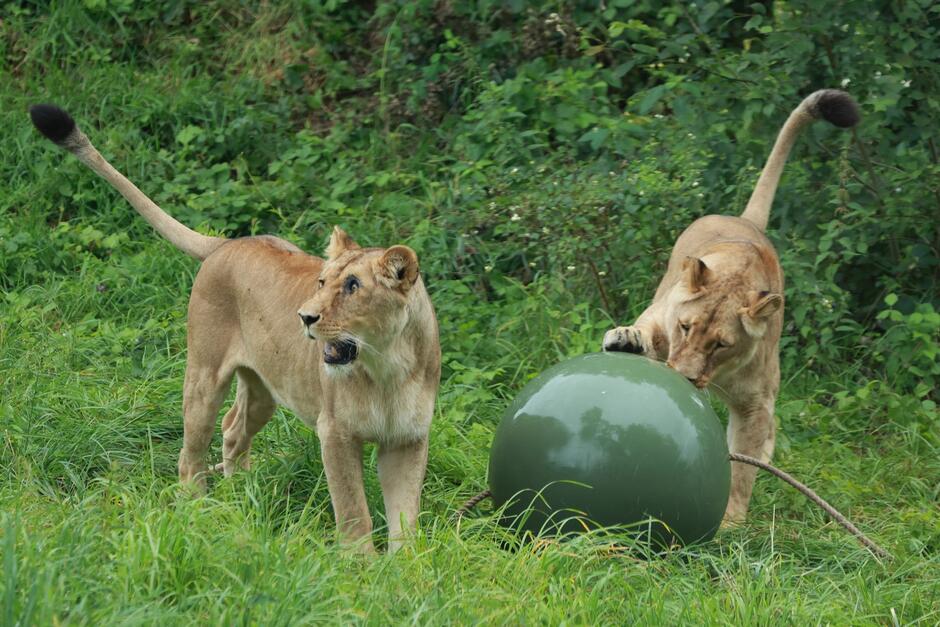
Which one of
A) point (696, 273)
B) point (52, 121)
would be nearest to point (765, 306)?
point (696, 273)

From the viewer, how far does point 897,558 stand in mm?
5391

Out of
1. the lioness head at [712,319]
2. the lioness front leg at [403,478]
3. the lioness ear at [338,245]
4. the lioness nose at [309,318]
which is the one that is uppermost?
the lioness ear at [338,245]

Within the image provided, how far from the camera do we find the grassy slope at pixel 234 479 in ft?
13.0

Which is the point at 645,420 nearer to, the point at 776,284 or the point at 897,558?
the point at 897,558

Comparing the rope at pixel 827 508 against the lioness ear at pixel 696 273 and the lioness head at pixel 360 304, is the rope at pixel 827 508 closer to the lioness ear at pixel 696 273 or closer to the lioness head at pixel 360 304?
the lioness ear at pixel 696 273

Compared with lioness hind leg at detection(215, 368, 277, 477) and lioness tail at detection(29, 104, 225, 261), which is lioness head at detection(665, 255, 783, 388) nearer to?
lioness hind leg at detection(215, 368, 277, 477)

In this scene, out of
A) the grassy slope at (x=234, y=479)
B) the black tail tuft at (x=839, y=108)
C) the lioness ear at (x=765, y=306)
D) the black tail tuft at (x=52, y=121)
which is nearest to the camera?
the grassy slope at (x=234, y=479)

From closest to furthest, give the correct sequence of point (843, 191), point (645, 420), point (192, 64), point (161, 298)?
1. point (645, 420)
2. point (843, 191)
3. point (161, 298)
4. point (192, 64)

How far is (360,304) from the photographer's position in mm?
5082

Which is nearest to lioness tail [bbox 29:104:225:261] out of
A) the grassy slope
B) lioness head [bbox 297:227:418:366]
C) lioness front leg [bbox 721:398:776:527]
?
the grassy slope

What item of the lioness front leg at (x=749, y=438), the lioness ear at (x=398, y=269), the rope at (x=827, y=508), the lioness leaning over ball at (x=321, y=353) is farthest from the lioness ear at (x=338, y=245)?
the lioness front leg at (x=749, y=438)

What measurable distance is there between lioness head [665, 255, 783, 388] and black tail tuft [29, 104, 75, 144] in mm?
2743

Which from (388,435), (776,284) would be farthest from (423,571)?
(776,284)

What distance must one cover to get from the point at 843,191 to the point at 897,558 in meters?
2.54
